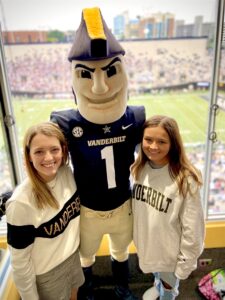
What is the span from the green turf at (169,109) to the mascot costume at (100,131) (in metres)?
0.65

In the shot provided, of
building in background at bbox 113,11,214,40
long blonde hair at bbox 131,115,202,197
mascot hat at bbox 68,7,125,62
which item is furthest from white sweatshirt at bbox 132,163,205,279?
building in background at bbox 113,11,214,40

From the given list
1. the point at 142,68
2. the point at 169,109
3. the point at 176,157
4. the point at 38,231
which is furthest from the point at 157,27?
the point at 38,231

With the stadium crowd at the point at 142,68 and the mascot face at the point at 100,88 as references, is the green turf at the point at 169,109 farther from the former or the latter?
the mascot face at the point at 100,88

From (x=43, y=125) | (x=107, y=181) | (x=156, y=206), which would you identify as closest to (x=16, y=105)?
(x=43, y=125)

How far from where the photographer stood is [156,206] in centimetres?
125

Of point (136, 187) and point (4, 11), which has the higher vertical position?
point (4, 11)

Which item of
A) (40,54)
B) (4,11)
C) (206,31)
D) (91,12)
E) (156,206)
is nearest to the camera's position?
(91,12)

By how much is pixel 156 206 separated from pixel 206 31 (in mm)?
1276

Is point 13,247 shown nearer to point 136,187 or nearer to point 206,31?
point 136,187

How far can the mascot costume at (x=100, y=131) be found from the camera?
1.10m

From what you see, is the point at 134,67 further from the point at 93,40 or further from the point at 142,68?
the point at 93,40

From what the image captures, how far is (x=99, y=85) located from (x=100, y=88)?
0.04 ft

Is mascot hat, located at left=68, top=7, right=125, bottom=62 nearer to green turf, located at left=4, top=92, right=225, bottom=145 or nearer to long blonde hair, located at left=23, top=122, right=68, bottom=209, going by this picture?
long blonde hair, located at left=23, top=122, right=68, bottom=209

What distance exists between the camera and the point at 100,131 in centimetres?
125
